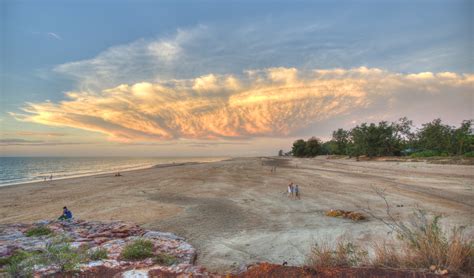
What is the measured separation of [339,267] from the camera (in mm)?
5598

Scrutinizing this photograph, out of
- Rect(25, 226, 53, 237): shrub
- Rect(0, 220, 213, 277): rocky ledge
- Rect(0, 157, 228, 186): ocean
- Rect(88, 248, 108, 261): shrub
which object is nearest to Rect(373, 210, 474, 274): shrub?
Rect(0, 220, 213, 277): rocky ledge

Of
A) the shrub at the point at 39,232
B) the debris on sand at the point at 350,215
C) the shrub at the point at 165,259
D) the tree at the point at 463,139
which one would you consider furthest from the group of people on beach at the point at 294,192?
the tree at the point at 463,139

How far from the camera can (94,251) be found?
7.52 meters

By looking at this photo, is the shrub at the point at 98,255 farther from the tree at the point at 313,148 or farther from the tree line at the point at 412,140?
the tree at the point at 313,148

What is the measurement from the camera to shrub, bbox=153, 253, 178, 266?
716cm

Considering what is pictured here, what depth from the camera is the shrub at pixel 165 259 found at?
7160 mm

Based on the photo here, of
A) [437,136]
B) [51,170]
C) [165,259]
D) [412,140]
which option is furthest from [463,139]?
[51,170]

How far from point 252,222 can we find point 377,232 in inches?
229

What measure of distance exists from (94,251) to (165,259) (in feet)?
7.55

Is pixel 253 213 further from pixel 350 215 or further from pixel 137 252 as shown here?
pixel 137 252

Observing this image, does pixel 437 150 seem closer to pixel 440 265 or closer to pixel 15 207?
pixel 440 265

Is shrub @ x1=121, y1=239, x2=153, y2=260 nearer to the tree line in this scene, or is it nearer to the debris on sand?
the debris on sand

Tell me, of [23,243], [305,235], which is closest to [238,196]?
[305,235]

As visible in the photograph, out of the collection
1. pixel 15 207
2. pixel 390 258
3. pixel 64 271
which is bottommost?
pixel 15 207
